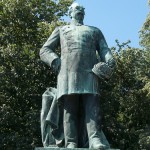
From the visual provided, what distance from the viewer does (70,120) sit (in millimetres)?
7152

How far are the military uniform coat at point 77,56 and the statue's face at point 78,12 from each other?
0.17 metres

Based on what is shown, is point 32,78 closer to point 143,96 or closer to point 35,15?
point 35,15

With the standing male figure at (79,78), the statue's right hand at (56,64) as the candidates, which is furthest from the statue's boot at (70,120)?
the statue's right hand at (56,64)

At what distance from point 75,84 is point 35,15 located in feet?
54.6

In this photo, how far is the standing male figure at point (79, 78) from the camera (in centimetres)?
710

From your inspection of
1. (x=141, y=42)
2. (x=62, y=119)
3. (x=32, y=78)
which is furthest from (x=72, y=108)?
(x=141, y=42)

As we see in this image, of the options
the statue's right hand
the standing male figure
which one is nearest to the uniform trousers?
the standing male figure

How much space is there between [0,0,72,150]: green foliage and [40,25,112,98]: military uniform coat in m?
12.0

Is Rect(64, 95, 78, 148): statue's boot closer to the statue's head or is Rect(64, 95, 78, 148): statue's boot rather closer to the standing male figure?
the standing male figure

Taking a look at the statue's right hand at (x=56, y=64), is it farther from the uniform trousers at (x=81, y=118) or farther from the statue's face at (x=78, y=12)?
the statue's face at (x=78, y=12)

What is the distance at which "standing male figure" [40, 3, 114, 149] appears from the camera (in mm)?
7102

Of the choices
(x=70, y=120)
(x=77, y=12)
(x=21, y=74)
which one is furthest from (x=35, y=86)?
(x=70, y=120)

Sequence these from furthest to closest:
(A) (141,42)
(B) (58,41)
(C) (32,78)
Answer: (A) (141,42), (C) (32,78), (B) (58,41)

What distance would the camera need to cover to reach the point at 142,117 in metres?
22.8
